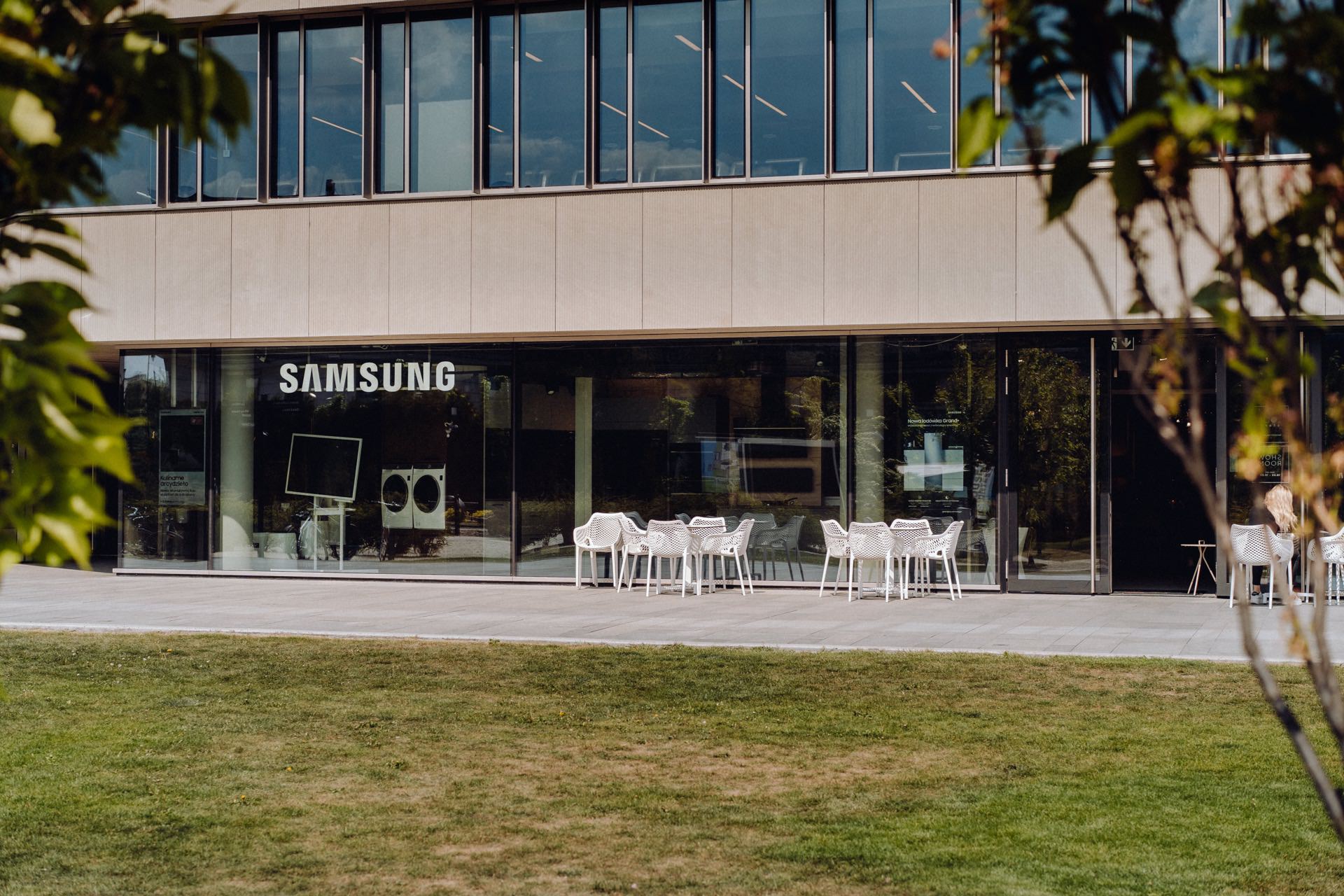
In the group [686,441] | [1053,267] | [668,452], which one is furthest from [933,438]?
[668,452]

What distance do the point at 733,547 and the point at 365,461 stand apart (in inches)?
246

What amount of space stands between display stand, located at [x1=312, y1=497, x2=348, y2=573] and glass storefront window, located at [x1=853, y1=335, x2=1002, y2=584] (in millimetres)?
8069

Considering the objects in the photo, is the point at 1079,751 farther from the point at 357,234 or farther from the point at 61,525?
the point at 357,234

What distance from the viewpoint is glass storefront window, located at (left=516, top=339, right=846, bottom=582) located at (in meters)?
20.5

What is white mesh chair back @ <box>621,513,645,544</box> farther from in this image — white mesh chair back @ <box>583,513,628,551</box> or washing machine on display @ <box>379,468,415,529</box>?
washing machine on display @ <box>379,468,415,529</box>

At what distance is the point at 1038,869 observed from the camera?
6.26 meters

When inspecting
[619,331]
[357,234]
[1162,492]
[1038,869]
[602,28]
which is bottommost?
[1038,869]

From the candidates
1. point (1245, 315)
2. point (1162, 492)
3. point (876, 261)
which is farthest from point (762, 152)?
point (1245, 315)

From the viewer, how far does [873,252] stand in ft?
64.0

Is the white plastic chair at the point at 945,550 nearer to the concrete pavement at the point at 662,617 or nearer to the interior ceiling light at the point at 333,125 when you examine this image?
the concrete pavement at the point at 662,617

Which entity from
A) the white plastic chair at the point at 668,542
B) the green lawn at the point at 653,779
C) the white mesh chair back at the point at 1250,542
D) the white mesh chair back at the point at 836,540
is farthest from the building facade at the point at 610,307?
the green lawn at the point at 653,779

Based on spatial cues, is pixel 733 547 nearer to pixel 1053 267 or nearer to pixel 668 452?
pixel 668 452

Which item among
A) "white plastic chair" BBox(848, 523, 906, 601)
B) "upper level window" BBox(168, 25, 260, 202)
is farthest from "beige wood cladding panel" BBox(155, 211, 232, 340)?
"white plastic chair" BBox(848, 523, 906, 601)

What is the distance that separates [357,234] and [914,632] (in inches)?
436
